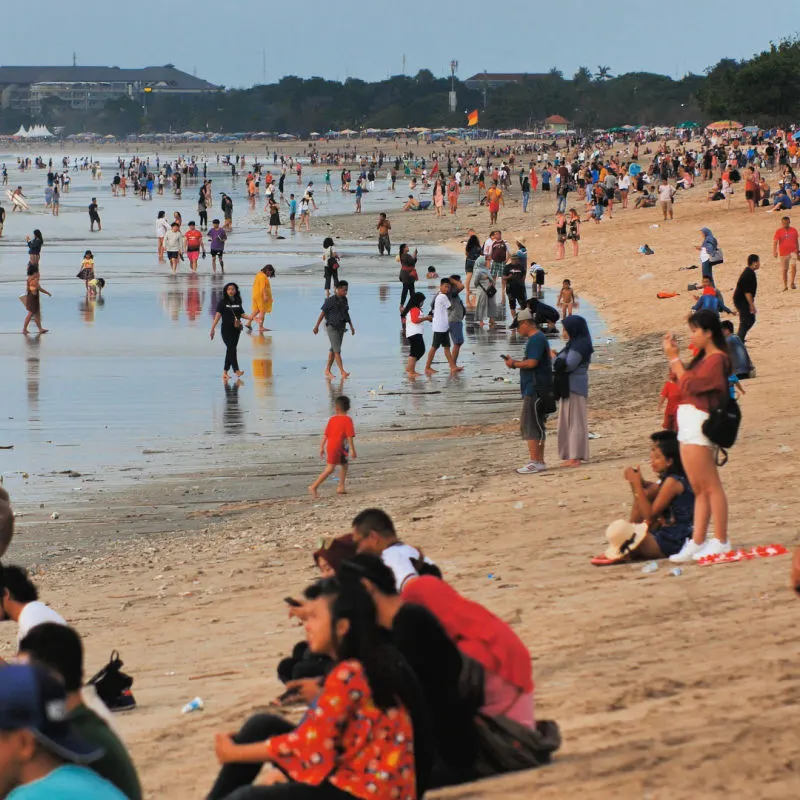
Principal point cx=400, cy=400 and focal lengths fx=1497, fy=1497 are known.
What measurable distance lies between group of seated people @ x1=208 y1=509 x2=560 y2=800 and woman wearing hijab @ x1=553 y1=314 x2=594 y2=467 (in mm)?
7173

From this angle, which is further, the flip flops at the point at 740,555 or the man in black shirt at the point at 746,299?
the man in black shirt at the point at 746,299

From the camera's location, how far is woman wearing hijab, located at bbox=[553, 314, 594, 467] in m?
13.0

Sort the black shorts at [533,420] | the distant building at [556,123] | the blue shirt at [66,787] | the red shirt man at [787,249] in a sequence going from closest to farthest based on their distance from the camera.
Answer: the blue shirt at [66,787] → the black shorts at [533,420] → the red shirt man at [787,249] → the distant building at [556,123]

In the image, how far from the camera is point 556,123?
190m

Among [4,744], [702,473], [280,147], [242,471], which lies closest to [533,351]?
[242,471]

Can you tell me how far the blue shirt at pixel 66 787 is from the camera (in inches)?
146

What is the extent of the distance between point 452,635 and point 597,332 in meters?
19.1

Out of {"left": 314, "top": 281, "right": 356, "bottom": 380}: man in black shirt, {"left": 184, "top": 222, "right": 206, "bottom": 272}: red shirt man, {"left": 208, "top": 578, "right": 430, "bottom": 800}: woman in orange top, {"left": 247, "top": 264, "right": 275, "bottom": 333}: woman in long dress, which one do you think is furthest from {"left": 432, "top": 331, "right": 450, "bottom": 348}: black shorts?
{"left": 184, "top": 222, "right": 206, "bottom": 272}: red shirt man

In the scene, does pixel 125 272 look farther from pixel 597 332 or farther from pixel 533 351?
pixel 533 351

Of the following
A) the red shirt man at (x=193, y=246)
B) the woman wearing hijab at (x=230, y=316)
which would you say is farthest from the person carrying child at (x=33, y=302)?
the red shirt man at (x=193, y=246)

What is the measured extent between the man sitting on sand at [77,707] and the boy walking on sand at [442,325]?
620 inches

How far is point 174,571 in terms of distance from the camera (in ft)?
35.5

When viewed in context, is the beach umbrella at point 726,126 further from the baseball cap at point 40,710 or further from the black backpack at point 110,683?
the baseball cap at point 40,710

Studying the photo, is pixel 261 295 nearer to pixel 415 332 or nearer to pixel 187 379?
pixel 187 379
